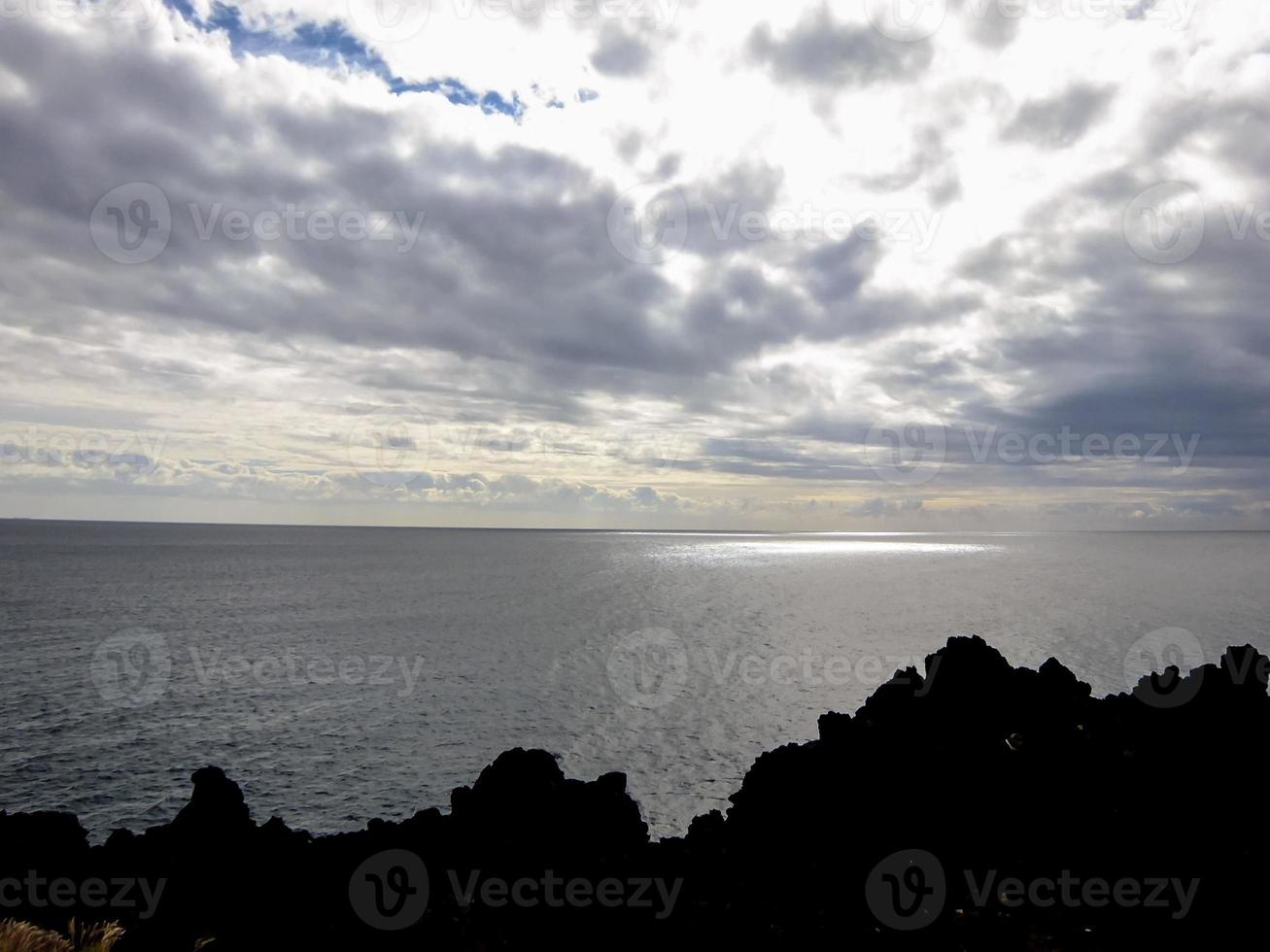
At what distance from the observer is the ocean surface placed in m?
43.6

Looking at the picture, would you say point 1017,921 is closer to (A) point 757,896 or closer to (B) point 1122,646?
(A) point 757,896

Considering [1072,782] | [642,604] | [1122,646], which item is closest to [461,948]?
[1072,782]

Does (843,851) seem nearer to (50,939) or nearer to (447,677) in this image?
(50,939)

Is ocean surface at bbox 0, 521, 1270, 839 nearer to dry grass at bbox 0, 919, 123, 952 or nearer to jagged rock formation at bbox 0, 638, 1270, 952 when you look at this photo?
jagged rock formation at bbox 0, 638, 1270, 952

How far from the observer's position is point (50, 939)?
12797mm

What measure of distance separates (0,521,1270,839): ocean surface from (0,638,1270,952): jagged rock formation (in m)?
19.7

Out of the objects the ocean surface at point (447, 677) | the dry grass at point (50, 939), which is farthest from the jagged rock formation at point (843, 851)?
the ocean surface at point (447, 677)

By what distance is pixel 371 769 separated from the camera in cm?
4606

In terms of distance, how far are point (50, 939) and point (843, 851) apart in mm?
14803

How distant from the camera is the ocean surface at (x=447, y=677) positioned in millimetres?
43625

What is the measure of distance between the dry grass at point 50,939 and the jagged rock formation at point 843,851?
661 millimetres

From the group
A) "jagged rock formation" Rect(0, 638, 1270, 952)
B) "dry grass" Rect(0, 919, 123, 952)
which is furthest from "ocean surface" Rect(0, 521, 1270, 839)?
"dry grass" Rect(0, 919, 123, 952)

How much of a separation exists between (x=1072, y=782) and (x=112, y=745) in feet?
180

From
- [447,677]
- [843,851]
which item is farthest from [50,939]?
[447,677]
